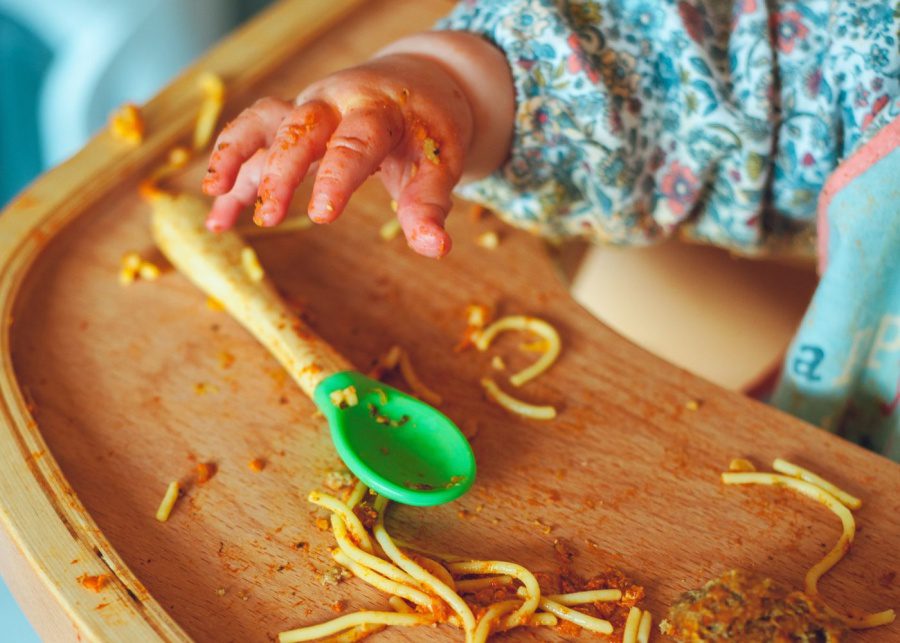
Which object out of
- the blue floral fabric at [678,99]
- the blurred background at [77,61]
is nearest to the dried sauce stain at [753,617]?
the blue floral fabric at [678,99]

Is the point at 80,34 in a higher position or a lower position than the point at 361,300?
higher

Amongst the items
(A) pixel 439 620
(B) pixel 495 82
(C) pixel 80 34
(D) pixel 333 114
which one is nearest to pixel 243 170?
(D) pixel 333 114

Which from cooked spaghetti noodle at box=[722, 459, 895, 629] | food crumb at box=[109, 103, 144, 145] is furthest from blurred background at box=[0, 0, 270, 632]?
cooked spaghetti noodle at box=[722, 459, 895, 629]

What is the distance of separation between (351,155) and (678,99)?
1.15ft

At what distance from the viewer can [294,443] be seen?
736mm

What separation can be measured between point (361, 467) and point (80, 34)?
55.3 inches

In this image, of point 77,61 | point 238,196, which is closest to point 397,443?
point 238,196

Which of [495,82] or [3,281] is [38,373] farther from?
[495,82]

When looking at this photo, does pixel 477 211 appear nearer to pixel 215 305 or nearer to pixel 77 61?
pixel 215 305

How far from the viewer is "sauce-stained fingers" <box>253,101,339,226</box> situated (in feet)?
2.14

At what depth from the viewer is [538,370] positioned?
0.79 meters

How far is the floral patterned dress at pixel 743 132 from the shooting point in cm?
80

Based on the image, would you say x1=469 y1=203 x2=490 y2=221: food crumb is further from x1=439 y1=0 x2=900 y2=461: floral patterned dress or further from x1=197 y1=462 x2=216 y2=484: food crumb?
x1=197 y1=462 x2=216 y2=484: food crumb

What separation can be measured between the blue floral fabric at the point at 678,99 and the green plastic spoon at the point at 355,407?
24 centimetres
